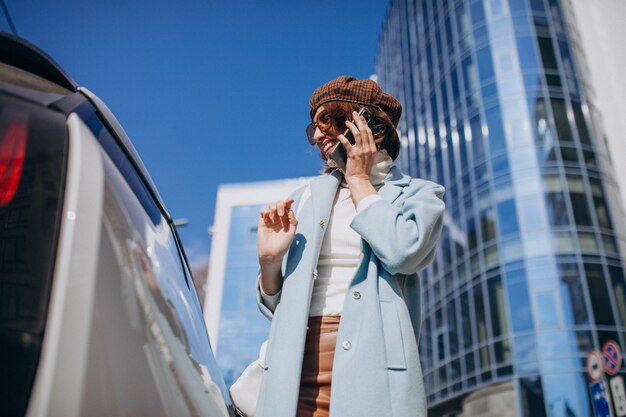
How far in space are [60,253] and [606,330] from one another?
18772 mm

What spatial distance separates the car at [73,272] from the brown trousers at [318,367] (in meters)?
0.42

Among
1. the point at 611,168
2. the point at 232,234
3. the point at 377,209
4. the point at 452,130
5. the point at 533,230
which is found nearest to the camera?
the point at 377,209

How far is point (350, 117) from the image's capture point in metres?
1.90

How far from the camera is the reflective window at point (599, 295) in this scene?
16797 millimetres

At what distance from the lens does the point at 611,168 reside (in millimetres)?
19562

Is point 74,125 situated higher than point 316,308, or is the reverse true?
point 74,125

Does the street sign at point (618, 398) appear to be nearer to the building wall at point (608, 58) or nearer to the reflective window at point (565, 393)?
the reflective window at point (565, 393)

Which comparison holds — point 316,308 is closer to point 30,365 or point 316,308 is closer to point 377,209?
point 377,209

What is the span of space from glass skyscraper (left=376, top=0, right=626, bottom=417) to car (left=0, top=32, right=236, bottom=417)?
16.7 meters

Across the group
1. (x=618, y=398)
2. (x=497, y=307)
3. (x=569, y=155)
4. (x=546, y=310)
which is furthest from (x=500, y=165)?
(x=618, y=398)

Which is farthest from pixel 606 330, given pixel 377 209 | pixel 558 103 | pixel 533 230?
pixel 377 209

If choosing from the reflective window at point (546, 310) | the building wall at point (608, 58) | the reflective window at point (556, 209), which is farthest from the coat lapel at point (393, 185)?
the building wall at point (608, 58)

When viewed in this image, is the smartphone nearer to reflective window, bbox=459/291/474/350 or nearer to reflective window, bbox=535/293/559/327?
reflective window, bbox=535/293/559/327

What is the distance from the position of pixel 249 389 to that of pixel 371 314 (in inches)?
18.1
